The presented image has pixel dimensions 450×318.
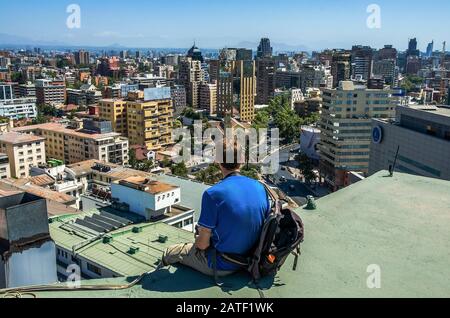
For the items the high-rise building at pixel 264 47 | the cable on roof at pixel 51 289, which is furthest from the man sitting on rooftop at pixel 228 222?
the high-rise building at pixel 264 47

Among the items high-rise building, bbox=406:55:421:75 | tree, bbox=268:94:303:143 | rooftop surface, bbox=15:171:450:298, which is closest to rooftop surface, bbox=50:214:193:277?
rooftop surface, bbox=15:171:450:298

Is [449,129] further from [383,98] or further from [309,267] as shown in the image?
[309,267]

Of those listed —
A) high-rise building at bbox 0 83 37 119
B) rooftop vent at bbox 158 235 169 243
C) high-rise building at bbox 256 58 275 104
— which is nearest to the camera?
rooftop vent at bbox 158 235 169 243

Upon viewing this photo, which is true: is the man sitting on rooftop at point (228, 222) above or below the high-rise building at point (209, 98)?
above

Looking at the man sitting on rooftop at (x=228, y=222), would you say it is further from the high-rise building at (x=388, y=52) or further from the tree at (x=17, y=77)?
the high-rise building at (x=388, y=52)

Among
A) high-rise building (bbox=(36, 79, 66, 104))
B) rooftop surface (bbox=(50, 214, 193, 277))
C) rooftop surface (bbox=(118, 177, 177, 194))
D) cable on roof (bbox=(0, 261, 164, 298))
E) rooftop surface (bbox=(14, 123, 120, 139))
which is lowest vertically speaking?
rooftop surface (bbox=(50, 214, 193, 277))

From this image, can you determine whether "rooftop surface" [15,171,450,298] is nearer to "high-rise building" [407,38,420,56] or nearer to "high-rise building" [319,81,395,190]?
"high-rise building" [319,81,395,190]
